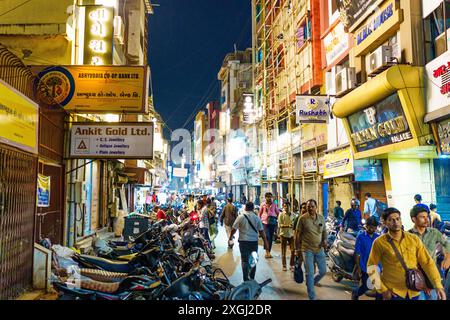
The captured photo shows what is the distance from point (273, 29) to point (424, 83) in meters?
17.3

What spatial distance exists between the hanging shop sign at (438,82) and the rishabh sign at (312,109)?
617 centimetres

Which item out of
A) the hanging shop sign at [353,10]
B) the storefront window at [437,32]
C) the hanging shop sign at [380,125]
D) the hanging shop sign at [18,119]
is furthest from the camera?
the hanging shop sign at [353,10]

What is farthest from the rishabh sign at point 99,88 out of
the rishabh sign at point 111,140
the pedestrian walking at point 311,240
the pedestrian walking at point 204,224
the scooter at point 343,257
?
the scooter at point 343,257

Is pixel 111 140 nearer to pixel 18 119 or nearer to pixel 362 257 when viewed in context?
pixel 18 119

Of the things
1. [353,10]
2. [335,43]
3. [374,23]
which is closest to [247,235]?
[374,23]

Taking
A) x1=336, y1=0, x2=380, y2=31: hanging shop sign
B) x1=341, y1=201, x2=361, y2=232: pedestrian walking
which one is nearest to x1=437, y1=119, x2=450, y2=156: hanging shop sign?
x1=341, y1=201, x2=361, y2=232: pedestrian walking

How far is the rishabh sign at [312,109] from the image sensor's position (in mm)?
16062

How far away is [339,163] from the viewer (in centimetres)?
1581

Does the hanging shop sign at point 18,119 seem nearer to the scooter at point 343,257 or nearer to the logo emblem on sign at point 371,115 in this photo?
the scooter at point 343,257

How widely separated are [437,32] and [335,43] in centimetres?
677

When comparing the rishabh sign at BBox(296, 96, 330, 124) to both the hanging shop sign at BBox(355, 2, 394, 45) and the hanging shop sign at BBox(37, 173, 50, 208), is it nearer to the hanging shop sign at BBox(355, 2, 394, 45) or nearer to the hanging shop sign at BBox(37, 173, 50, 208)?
the hanging shop sign at BBox(355, 2, 394, 45)

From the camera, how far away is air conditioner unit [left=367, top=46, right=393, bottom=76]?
11340 millimetres

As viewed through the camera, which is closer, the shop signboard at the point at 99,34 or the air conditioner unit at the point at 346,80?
the shop signboard at the point at 99,34

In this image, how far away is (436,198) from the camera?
481 inches
